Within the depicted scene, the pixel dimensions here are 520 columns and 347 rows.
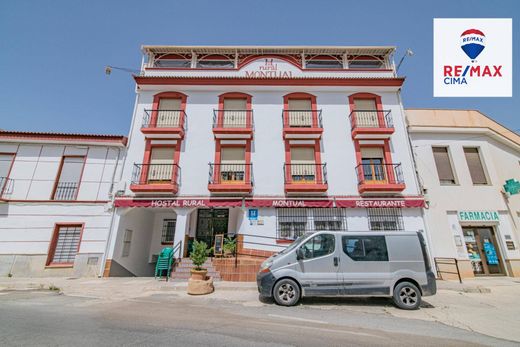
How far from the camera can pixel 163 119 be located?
13.0 metres

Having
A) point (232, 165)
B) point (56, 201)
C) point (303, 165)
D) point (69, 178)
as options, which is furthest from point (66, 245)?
point (303, 165)

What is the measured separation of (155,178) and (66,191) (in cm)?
458

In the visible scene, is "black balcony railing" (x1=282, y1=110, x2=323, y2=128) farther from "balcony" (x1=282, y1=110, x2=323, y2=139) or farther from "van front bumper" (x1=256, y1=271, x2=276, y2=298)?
"van front bumper" (x1=256, y1=271, x2=276, y2=298)

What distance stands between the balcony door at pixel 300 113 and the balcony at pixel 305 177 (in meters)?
2.68

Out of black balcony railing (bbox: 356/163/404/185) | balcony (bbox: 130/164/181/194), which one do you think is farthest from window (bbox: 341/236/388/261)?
balcony (bbox: 130/164/181/194)

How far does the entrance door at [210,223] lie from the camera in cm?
1267

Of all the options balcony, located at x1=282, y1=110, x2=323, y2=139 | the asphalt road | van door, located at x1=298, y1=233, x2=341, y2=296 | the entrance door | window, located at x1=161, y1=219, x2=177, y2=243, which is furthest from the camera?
window, located at x1=161, y1=219, x2=177, y2=243

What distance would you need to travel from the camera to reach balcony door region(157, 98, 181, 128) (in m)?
12.8

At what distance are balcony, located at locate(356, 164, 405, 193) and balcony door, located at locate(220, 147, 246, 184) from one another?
6.46 m

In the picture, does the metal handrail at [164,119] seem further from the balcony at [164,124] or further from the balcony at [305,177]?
the balcony at [305,177]

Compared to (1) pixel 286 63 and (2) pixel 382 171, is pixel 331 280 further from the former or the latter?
(1) pixel 286 63

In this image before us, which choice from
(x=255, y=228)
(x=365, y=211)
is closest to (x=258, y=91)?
(x=255, y=228)

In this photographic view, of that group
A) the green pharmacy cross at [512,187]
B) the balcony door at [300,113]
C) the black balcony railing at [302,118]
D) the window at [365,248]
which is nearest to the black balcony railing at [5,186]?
the black balcony railing at [302,118]

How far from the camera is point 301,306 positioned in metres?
5.90
